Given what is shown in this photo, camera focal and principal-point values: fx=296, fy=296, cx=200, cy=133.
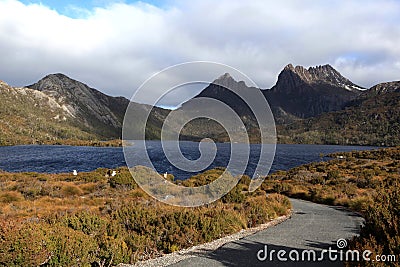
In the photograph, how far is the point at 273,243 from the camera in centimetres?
928

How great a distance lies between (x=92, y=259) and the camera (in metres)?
7.18

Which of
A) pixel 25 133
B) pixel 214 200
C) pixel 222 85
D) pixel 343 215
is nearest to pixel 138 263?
pixel 222 85

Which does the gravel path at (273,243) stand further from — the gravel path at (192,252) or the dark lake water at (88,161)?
the dark lake water at (88,161)

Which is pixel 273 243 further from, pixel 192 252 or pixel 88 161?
pixel 88 161

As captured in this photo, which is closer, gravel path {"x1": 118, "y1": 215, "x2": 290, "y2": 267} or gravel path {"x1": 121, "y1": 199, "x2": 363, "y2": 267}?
gravel path {"x1": 121, "y1": 199, "x2": 363, "y2": 267}

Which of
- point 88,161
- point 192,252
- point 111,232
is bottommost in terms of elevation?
point 88,161

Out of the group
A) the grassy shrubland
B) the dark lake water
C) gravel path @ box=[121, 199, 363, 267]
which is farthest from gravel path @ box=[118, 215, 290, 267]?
the dark lake water

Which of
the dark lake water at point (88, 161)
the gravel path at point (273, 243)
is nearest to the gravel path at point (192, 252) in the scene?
the gravel path at point (273, 243)

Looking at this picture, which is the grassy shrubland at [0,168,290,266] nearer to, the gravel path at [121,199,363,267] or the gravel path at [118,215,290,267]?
the gravel path at [118,215,290,267]

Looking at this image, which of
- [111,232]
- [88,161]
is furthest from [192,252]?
[88,161]

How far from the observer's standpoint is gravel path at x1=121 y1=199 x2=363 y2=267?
7.55m

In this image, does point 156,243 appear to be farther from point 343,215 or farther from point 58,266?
point 343,215

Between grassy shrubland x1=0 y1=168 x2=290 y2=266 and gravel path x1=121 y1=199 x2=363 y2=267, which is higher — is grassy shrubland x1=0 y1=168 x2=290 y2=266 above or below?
above

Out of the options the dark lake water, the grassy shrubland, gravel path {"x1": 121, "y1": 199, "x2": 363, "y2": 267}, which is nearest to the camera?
the grassy shrubland
